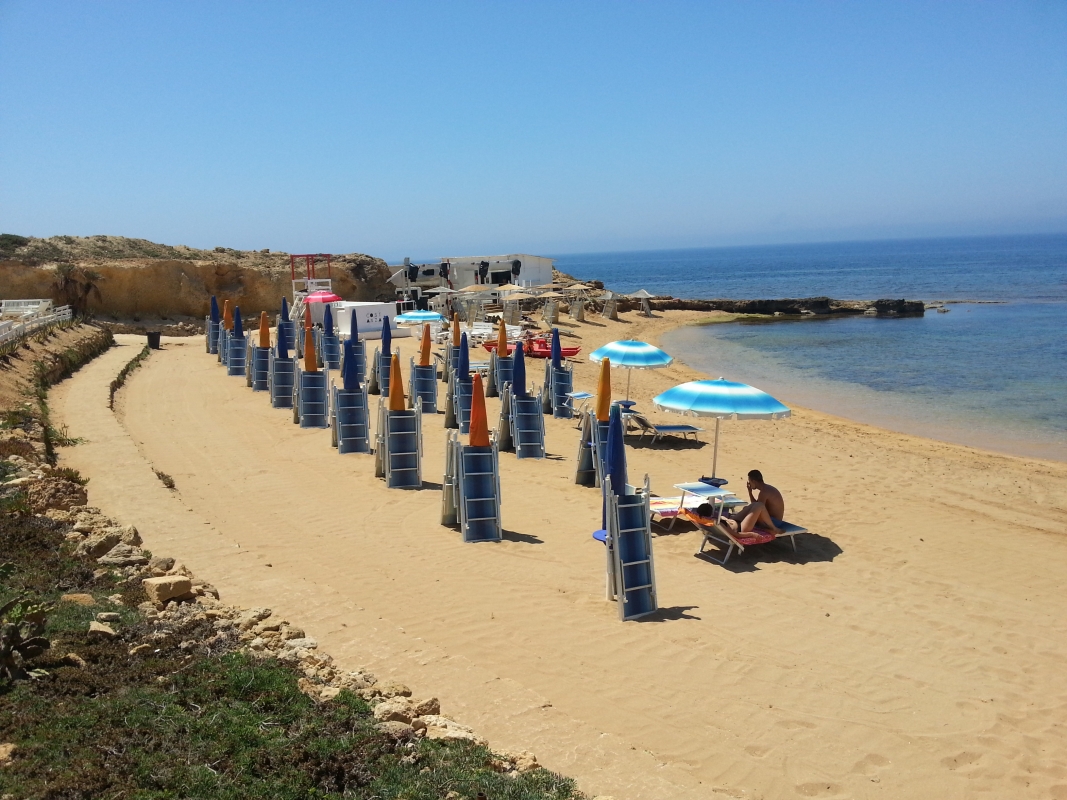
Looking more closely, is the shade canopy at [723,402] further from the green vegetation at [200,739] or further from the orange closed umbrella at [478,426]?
the green vegetation at [200,739]

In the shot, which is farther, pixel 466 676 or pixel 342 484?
pixel 342 484

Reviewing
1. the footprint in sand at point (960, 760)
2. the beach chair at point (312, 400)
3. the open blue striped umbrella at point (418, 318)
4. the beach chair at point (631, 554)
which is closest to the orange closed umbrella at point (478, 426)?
the beach chair at point (631, 554)

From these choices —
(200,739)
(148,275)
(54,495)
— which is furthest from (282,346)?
(148,275)

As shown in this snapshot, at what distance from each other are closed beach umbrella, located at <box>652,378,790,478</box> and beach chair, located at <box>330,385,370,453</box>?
5368 mm

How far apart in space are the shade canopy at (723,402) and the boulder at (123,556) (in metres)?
5.93

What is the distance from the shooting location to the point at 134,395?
Result: 1878 cm

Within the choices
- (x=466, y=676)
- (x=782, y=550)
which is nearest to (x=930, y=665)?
(x=782, y=550)

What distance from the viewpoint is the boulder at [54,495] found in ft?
27.6

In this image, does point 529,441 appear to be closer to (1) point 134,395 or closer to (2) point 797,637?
(2) point 797,637

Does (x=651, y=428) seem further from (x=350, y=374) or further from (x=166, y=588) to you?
(x=166, y=588)

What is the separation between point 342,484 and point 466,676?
652 cm

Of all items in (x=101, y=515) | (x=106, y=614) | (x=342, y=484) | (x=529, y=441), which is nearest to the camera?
(x=106, y=614)

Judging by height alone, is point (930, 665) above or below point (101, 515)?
below

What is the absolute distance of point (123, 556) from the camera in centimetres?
709
